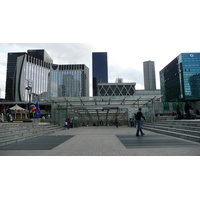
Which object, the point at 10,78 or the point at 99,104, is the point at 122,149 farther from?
→ the point at 10,78

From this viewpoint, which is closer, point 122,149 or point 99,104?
point 122,149

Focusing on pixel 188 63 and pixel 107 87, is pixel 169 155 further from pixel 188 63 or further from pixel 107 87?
pixel 107 87

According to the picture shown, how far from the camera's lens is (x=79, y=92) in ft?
543

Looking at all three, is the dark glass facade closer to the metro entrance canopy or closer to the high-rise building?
the high-rise building

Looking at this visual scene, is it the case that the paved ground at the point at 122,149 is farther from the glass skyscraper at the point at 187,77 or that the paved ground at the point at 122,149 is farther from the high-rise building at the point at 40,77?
the high-rise building at the point at 40,77

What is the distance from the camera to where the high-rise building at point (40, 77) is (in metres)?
124

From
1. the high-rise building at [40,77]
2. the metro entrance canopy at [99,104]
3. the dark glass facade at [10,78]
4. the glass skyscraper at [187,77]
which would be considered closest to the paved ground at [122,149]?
the metro entrance canopy at [99,104]

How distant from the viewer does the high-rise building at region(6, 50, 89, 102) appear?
406 feet

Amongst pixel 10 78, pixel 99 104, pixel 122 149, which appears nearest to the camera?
pixel 122 149

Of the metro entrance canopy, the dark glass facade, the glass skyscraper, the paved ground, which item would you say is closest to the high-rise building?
the dark glass facade

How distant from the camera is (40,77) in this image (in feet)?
446

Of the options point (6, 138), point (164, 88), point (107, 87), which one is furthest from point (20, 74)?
point (6, 138)

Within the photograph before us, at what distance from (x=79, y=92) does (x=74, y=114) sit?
141 m

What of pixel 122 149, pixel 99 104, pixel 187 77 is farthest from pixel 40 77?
pixel 122 149
